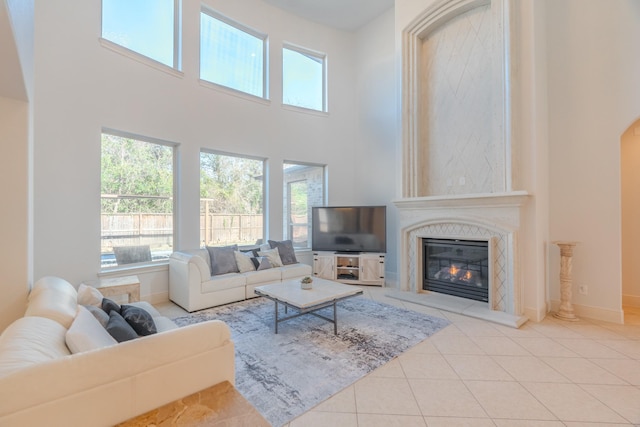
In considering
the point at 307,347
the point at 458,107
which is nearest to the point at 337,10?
the point at 458,107

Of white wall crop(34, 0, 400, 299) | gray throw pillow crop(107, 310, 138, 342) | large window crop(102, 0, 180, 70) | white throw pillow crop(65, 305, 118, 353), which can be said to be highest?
large window crop(102, 0, 180, 70)

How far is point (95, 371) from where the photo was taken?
1248 millimetres

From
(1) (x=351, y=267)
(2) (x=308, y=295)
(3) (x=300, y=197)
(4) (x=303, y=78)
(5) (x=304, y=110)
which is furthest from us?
(3) (x=300, y=197)

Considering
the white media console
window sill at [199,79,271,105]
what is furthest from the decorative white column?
window sill at [199,79,271,105]

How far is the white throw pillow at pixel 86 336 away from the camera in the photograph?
1.40 m

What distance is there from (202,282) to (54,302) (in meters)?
2.01

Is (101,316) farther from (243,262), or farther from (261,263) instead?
(261,263)

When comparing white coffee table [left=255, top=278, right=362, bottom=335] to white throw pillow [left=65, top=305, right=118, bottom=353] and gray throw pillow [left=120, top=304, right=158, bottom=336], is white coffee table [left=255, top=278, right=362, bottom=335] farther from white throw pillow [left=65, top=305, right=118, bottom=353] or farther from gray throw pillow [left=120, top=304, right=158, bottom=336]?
white throw pillow [left=65, top=305, right=118, bottom=353]

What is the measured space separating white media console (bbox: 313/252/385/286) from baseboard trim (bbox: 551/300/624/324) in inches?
101

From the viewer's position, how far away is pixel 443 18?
177 inches

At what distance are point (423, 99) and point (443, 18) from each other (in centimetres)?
122

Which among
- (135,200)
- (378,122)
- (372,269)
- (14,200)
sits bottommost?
(372,269)

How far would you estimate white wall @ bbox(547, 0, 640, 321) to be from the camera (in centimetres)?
333

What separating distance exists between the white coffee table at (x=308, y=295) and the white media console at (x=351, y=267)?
71.2 inches
